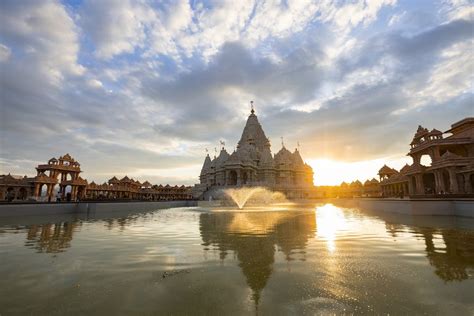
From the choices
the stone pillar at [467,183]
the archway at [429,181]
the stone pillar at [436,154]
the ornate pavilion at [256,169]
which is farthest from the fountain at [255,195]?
the stone pillar at [467,183]

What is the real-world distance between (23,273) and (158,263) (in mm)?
2955

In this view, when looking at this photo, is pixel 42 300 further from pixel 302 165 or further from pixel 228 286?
pixel 302 165

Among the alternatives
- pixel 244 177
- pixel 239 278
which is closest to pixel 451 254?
pixel 239 278

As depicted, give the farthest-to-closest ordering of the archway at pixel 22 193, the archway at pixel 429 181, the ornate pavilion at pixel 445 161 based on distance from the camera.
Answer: the archway at pixel 22 193 → the archway at pixel 429 181 → the ornate pavilion at pixel 445 161

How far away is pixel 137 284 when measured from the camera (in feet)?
16.6

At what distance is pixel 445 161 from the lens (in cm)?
3072

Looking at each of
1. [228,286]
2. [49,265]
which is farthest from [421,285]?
[49,265]

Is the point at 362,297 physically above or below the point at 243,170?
below

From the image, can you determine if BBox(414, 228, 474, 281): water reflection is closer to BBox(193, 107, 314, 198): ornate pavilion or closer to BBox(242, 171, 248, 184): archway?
BBox(193, 107, 314, 198): ornate pavilion

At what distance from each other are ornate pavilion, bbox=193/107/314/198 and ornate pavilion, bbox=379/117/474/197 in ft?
78.3

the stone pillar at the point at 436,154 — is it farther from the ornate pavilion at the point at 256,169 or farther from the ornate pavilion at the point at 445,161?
the ornate pavilion at the point at 256,169

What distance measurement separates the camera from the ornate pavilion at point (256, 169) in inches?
2202

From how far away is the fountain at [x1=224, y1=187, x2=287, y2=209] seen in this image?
48.3 meters

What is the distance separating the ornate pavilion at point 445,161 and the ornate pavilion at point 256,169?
78.3 feet
